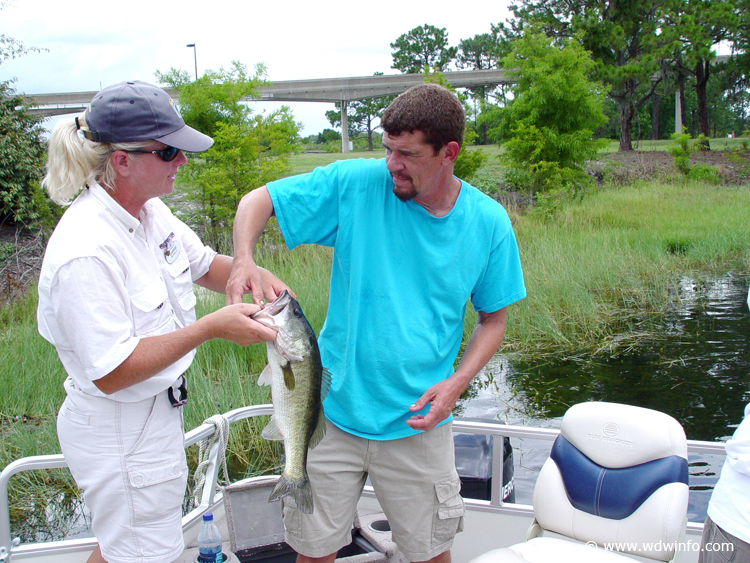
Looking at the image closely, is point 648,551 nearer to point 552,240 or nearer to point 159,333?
point 159,333

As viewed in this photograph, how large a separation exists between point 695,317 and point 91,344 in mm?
10586

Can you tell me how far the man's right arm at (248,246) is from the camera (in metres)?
2.26

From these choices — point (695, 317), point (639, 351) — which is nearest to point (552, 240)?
point (695, 317)

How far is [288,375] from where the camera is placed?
2.22 m

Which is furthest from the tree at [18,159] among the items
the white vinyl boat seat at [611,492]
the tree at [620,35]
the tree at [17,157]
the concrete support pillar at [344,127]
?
the concrete support pillar at [344,127]

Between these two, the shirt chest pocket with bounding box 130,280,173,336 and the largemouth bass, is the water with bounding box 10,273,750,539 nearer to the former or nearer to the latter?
the largemouth bass

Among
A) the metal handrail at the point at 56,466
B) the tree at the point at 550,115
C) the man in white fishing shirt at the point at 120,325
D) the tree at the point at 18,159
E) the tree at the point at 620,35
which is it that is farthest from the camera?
the tree at the point at 620,35

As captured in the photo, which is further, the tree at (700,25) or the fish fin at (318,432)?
the tree at (700,25)

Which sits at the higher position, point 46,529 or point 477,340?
point 477,340

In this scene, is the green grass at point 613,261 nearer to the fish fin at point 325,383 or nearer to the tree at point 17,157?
the fish fin at point 325,383

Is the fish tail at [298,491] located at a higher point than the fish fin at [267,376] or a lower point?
lower

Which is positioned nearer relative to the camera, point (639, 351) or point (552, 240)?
point (639, 351)

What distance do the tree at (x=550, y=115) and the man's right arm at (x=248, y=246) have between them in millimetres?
16745

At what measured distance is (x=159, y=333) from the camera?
219cm
